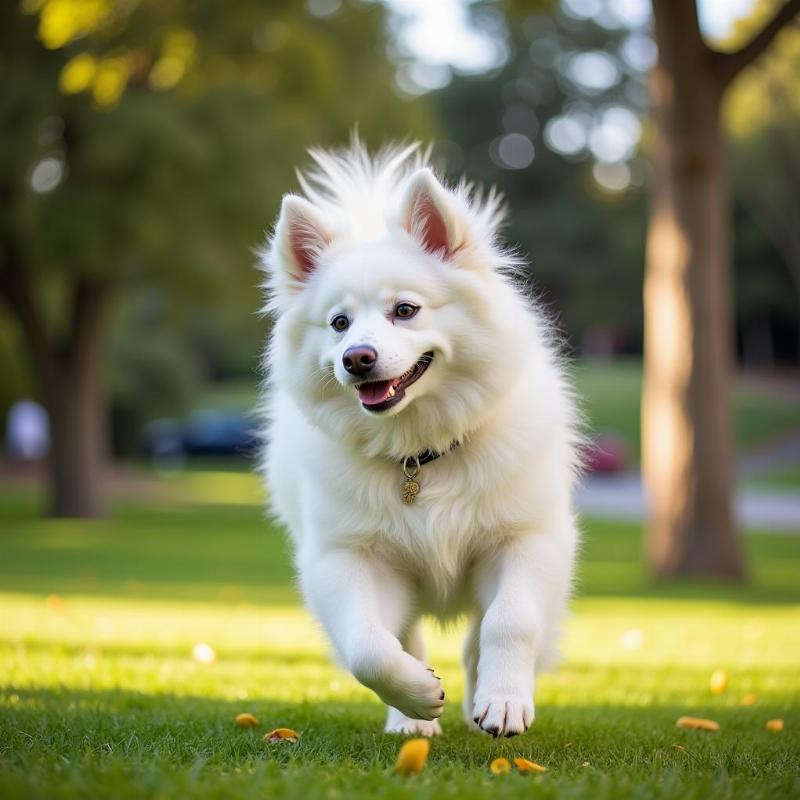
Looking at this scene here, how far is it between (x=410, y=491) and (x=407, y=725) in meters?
1.05

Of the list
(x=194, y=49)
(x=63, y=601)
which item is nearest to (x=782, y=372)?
(x=194, y=49)

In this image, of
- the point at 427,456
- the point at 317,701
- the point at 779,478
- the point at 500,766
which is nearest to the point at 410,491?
the point at 427,456

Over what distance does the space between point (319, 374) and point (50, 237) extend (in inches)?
543

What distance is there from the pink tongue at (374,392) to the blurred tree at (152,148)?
1132 centimetres

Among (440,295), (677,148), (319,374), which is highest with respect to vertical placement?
(677,148)

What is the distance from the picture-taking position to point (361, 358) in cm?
425

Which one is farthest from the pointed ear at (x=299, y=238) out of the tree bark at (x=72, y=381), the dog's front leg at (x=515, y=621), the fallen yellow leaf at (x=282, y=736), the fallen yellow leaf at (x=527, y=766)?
the tree bark at (x=72, y=381)

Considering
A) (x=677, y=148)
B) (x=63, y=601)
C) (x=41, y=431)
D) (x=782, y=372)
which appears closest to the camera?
(x=63, y=601)

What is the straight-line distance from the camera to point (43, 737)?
4195mm

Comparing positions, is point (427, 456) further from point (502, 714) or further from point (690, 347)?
point (690, 347)

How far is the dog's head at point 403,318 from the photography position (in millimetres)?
4488

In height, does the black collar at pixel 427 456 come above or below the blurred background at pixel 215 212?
below

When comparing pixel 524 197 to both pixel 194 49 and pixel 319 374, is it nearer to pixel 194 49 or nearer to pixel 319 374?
pixel 194 49

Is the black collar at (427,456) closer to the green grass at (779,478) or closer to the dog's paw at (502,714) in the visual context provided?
the dog's paw at (502,714)
